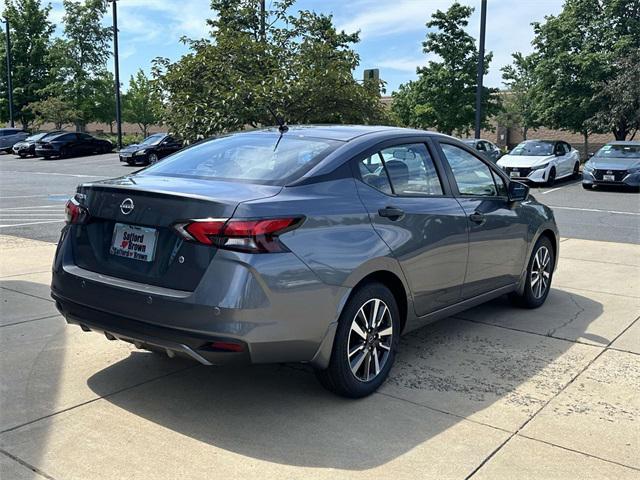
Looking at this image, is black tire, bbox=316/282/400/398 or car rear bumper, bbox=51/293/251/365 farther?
black tire, bbox=316/282/400/398

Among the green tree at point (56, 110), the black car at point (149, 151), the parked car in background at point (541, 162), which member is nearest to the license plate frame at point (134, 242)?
the parked car in background at point (541, 162)

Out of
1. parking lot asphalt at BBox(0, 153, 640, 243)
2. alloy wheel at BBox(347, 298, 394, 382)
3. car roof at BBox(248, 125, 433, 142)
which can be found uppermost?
car roof at BBox(248, 125, 433, 142)

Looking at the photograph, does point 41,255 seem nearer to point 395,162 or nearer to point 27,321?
point 27,321

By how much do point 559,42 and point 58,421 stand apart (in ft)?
102

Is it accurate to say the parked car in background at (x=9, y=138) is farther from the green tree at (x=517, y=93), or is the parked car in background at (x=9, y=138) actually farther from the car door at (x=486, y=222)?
the car door at (x=486, y=222)

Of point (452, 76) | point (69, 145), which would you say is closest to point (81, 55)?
point (69, 145)

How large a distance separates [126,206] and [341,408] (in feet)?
5.58

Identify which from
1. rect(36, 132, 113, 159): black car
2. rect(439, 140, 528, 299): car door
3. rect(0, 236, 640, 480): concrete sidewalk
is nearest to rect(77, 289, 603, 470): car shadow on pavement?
rect(0, 236, 640, 480): concrete sidewalk

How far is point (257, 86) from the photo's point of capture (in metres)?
11.7

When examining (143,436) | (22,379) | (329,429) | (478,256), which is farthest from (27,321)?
(478,256)

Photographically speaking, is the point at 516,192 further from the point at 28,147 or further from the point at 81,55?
the point at 81,55

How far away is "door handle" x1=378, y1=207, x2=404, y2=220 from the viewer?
4.06 m

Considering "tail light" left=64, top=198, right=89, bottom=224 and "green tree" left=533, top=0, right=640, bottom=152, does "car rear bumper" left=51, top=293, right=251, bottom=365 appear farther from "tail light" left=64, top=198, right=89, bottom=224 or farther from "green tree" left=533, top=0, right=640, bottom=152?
"green tree" left=533, top=0, right=640, bottom=152

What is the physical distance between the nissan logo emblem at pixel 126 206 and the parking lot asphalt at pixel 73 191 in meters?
6.59
